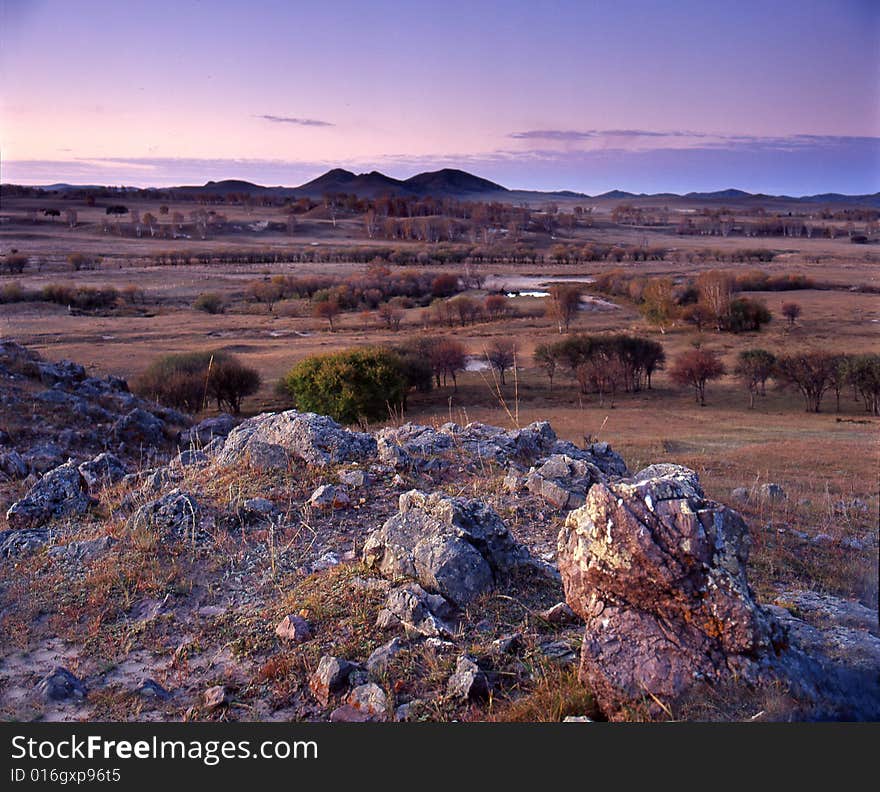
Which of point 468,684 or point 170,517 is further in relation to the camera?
point 170,517

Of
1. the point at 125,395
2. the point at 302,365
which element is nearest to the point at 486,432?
the point at 125,395

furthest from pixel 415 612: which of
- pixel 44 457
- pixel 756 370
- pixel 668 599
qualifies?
pixel 756 370

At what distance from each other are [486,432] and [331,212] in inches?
4688

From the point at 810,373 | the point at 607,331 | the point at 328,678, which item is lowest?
the point at 810,373

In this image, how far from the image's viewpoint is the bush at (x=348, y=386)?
1073 inches

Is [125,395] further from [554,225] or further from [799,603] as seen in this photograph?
[554,225]

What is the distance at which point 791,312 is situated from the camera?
4575 cm

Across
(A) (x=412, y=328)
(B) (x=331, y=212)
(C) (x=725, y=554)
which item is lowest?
(A) (x=412, y=328)

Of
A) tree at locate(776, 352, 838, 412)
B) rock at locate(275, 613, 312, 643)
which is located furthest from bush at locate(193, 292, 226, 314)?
rock at locate(275, 613, 312, 643)

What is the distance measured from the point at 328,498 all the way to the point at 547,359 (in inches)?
1318

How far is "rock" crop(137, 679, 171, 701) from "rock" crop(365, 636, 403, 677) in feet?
3.46

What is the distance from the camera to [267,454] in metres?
7.08

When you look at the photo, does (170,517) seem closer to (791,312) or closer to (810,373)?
(810,373)

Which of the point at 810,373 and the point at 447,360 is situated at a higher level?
the point at 810,373
